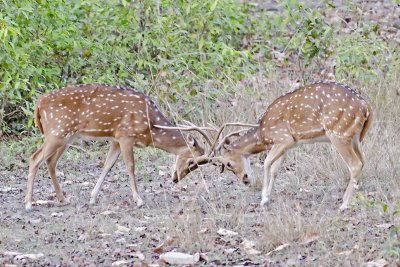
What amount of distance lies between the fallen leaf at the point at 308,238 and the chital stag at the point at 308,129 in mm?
1613

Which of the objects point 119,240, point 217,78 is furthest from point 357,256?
point 217,78

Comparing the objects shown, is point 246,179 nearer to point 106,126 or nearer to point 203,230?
point 106,126

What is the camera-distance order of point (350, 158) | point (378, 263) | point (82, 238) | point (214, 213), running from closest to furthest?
point (378, 263), point (82, 238), point (214, 213), point (350, 158)

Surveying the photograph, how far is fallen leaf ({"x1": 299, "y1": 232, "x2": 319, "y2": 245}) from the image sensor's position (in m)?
8.73

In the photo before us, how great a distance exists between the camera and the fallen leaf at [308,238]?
8.73m

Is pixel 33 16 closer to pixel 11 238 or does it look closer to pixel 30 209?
pixel 30 209

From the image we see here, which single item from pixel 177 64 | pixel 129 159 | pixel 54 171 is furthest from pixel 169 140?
pixel 177 64

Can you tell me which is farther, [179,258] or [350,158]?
[350,158]

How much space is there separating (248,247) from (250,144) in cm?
276

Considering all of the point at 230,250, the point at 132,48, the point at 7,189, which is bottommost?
the point at 7,189

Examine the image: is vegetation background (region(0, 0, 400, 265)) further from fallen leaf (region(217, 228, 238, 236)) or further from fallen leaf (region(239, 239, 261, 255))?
fallen leaf (region(239, 239, 261, 255))

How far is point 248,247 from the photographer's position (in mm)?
8797

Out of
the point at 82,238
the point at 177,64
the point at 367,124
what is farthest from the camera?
the point at 177,64

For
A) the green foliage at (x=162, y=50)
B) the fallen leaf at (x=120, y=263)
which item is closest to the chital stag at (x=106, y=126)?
the green foliage at (x=162, y=50)
